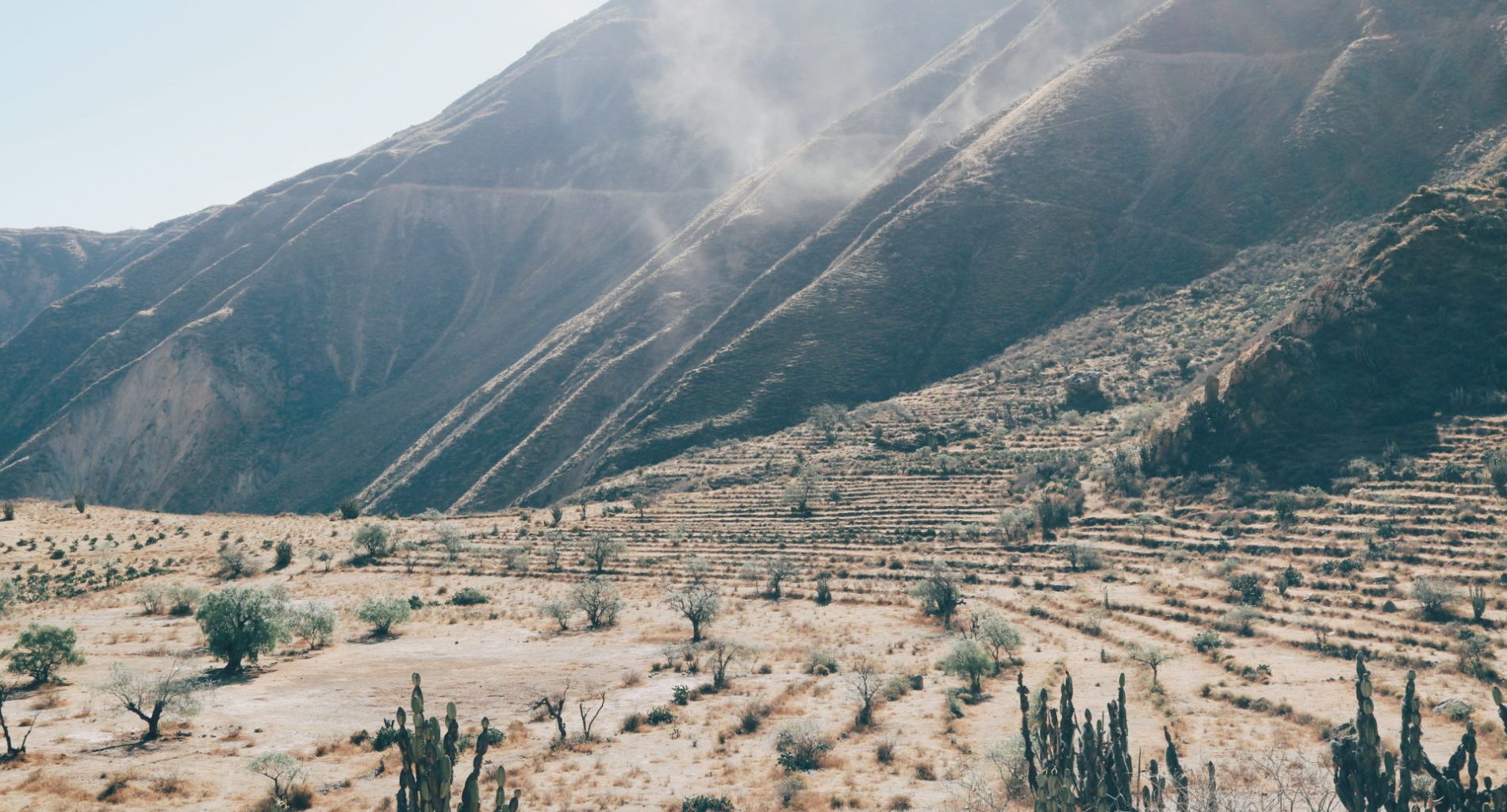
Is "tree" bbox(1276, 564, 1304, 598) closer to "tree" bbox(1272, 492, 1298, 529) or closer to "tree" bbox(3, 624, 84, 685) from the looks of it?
"tree" bbox(1272, 492, 1298, 529)

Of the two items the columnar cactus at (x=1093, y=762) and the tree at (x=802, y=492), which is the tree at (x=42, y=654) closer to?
the columnar cactus at (x=1093, y=762)

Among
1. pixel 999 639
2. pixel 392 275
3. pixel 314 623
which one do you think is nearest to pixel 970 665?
pixel 999 639

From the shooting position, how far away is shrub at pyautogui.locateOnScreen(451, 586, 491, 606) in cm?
4284

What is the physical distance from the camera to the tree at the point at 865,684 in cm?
2516

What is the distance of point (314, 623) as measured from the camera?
113 ft

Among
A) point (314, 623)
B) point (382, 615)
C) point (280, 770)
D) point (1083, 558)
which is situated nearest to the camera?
point (280, 770)

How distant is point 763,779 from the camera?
21.3 m

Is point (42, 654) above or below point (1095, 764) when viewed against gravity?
above

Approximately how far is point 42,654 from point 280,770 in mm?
13462

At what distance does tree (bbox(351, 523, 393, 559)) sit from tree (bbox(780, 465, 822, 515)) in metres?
23.3

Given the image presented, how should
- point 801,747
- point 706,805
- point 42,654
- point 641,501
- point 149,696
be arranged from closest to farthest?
point 706,805, point 801,747, point 149,696, point 42,654, point 641,501

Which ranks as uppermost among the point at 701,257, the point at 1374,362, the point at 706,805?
the point at 701,257

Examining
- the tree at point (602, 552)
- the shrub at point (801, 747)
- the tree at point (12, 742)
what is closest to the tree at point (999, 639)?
the shrub at point (801, 747)

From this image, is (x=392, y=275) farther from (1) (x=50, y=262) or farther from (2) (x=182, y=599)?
(2) (x=182, y=599)
